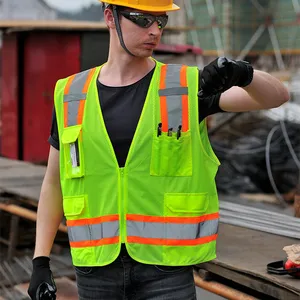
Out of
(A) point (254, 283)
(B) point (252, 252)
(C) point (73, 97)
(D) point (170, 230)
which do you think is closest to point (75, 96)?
(C) point (73, 97)

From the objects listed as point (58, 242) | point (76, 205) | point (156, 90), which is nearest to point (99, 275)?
point (76, 205)

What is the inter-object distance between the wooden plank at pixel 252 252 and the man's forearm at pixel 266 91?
837 millimetres

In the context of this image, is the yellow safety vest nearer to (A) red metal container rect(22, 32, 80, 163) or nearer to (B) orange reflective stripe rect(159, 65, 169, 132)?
(B) orange reflective stripe rect(159, 65, 169, 132)

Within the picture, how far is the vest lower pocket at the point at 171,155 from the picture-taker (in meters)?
2.59

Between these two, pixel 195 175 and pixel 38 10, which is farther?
pixel 38 10

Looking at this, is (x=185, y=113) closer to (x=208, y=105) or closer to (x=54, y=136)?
(x=208, y=105)

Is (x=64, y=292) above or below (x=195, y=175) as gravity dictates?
below

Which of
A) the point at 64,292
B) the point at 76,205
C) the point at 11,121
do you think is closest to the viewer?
the point at 76,205

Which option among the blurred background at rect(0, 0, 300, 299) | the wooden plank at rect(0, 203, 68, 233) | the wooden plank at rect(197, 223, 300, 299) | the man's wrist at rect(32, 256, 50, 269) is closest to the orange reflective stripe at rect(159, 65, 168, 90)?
the man's wrist at rect(32, 256, 50, 269)

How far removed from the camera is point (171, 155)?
8.54 feet

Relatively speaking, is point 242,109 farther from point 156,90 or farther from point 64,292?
point 64,292

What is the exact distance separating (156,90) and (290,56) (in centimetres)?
2004

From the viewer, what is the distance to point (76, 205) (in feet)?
8.92

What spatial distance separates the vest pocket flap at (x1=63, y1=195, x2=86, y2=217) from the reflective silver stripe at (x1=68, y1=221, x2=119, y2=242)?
6 centimetres
